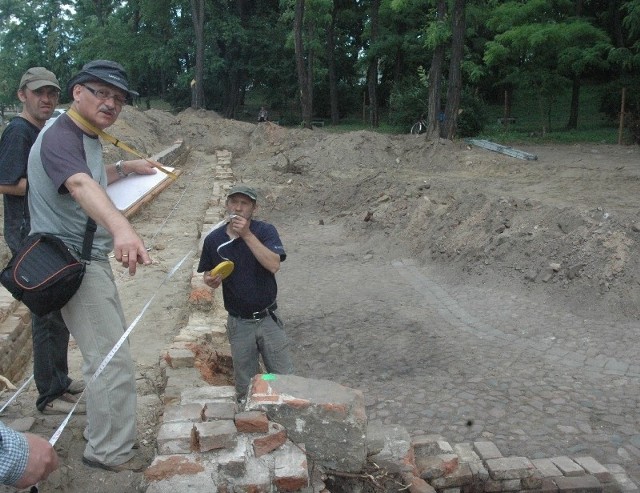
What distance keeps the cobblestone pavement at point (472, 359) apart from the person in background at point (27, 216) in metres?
2.59

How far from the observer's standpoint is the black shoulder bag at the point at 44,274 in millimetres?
2769

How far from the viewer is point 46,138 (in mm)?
2830

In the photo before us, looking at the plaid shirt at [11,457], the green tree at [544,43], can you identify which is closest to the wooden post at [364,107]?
the green tree at [544,43]

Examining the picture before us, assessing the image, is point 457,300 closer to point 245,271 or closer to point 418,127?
point 245,271

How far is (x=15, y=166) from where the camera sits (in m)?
3.81

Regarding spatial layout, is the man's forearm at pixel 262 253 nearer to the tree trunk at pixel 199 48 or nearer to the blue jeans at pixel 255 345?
the blue jeans at pixel 255 345

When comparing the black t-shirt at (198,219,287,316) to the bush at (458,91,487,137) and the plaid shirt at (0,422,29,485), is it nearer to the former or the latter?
the plaid shirt at (0,422,29,485)

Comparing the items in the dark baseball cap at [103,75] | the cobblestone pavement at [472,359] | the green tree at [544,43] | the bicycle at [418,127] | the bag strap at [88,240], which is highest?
the green tree at [544,43]

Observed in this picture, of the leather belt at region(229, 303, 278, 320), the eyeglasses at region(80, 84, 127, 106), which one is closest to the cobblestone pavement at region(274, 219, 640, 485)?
the leather belt at region(229, 303, 278, 320)

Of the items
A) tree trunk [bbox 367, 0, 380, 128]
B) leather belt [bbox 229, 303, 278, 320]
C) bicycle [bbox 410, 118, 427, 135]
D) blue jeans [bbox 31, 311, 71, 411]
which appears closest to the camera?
blue jeans [bbox 31, 311, 71, 411]

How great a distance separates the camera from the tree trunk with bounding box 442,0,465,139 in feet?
59.7

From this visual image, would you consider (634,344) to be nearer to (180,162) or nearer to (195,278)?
(195,278)

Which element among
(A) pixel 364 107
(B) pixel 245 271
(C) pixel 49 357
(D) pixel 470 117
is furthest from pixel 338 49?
(C) pixel 49 357

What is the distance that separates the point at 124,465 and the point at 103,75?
1808mm
